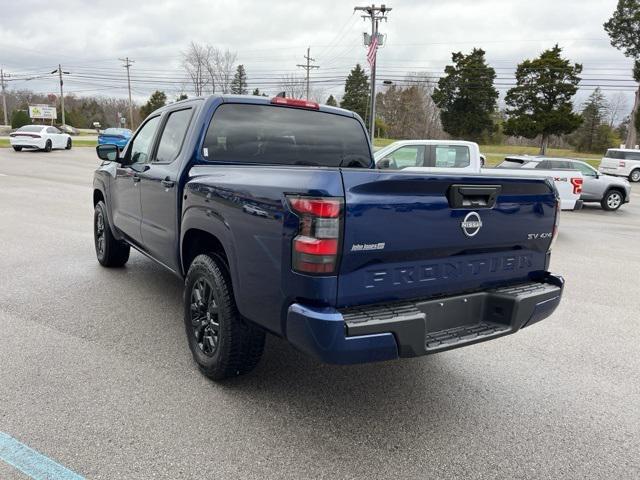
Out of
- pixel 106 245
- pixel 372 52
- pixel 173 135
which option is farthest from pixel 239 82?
pixel 173 135

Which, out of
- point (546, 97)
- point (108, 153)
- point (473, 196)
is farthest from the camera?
point (546, 97)

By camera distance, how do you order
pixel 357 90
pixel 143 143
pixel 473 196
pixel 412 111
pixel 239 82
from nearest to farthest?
pixel 473 196 → pixel 143 143 → pixel 239 82 → pixel 357 90 → pixel 412 111

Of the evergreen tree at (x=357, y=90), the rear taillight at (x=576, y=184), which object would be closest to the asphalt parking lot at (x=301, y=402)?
the rear taillight at (x=576, y=184)

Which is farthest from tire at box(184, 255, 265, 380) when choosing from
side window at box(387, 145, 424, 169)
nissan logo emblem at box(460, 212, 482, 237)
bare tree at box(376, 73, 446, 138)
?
bare tree at box(376, 73, 446, 138)

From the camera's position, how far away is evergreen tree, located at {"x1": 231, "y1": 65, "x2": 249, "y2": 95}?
213 feet

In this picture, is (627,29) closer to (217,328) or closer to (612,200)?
(612,200)

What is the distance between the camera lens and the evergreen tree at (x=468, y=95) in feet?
189

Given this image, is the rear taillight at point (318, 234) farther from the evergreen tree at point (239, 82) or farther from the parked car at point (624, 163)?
the evergreen tree at point (239, 82)

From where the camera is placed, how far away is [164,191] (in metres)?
4.10

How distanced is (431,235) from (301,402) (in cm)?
139

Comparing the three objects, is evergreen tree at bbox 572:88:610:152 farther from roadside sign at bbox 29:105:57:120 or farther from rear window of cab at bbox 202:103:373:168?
roadside sign at bbox 29:105:57:120

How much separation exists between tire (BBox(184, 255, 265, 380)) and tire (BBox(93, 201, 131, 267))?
9.59ft

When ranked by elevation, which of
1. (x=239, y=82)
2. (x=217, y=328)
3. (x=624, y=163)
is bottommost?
(x=217, y=328)

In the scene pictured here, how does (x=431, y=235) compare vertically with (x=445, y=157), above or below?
below
